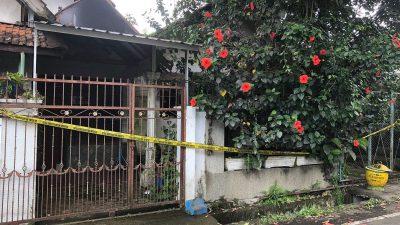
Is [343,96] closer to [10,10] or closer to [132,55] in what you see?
[132,55]

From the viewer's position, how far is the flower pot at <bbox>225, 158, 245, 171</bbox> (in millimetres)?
5875

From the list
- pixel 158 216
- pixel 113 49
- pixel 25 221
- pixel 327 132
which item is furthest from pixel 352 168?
pixel 25 221

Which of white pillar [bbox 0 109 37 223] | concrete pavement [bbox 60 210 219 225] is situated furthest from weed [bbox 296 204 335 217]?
white pillar [bbox 0 109 37 223]

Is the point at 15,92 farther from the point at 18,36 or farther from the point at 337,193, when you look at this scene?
the point at 337,193

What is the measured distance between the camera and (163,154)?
5801mm

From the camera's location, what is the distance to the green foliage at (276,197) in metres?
6.11

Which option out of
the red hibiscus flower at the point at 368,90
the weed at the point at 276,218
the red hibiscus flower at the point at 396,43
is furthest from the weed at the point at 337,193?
the red hibiscus flower at the point at 396,43

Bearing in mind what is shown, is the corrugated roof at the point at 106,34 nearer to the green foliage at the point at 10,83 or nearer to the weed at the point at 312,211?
the green foliage at the point at 10,83

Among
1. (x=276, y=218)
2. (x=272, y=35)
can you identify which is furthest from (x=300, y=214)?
(x=272, y=35)

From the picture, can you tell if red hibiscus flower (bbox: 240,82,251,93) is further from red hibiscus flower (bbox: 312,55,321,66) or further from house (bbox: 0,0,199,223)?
red hibiscus flower (bbox: 312,55,321,66)

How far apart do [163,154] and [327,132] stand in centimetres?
324

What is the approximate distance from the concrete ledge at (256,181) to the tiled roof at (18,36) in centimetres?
435

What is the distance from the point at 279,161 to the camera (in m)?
6.29

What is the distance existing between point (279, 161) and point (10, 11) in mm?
7011
